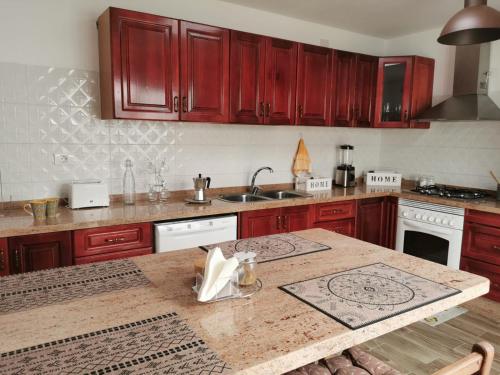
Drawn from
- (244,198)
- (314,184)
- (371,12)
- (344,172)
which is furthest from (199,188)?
(371,12)

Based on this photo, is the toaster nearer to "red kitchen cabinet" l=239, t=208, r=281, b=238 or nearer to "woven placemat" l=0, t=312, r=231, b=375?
"red kitchen cabinet" l=239, t=208, r=281, b=238

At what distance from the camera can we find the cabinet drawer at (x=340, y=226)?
3.46 metres

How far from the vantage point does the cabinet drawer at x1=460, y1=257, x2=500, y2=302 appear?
302 centimetres

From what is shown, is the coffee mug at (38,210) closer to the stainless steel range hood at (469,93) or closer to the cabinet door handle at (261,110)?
the cabinet door handle at (261,110)

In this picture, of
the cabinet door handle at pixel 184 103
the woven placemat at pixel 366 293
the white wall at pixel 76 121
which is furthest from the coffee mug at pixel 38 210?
the woven placemat at pixel 366 293

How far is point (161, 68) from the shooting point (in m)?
2.74

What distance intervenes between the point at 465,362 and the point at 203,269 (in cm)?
77

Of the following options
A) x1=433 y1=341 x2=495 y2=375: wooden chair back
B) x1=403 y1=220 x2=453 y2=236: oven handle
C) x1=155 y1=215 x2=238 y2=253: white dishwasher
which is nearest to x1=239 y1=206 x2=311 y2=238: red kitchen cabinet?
x1=155 y1=215 x2=238 y2=253: white dishwasher

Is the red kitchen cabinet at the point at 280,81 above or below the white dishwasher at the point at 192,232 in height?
above

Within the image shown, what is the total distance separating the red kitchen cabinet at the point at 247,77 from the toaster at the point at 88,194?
1.14 metres

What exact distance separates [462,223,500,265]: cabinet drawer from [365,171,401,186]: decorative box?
107 cm

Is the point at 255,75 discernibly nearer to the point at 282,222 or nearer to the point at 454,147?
the point at 282,222

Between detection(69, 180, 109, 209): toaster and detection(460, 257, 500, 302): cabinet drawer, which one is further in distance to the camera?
detection(460, 257, 500, 302): cabinet drawer

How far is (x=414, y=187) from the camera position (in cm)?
419
